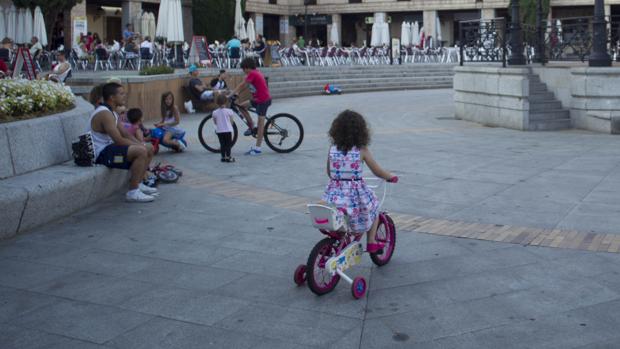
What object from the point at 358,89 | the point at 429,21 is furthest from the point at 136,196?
the point at 429,21

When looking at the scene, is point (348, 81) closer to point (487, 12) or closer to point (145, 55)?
point (145, 55)

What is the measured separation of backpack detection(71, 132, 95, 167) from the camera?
8.93 m

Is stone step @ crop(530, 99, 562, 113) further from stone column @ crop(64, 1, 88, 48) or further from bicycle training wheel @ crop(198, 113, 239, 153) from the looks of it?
stone column @ crop(64, 1, 88, 48)

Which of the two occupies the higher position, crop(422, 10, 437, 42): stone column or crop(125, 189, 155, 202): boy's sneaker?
Answer: crop(422, 10, 437, 42): stone column

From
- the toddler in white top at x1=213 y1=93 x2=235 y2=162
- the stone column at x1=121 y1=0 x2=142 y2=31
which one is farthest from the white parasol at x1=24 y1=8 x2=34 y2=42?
the stone column at x1=121 y1=0 x2=142 y2=31

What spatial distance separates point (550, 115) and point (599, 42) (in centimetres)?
166

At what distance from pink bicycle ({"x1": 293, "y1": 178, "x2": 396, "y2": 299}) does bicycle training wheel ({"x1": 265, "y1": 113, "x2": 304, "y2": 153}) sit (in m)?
7.09

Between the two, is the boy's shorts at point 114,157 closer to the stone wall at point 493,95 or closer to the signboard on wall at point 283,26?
the stone wall at point 493,95

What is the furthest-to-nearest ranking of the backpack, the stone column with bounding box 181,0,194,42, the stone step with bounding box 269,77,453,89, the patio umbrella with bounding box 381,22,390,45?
the patio umbrella with bounding box 381,22,390,45 → the stone column with bounding box 181,0,194,42 → the stone step with bounding box 269,77,453,89 → the backpack

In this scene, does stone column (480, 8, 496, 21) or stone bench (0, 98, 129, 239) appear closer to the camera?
stone bench (0, 98, 129, 239)

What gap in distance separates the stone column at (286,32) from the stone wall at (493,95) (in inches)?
1659

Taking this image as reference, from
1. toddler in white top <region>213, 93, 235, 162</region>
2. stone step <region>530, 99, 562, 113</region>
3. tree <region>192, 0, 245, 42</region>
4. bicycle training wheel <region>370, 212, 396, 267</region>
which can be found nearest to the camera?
bicycle training wheel <region>370, 212, 396, 267</region>

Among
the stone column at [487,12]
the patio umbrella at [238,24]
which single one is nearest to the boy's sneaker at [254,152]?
the patio umbrella at [238,24]

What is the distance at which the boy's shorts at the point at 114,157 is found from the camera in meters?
9.16
